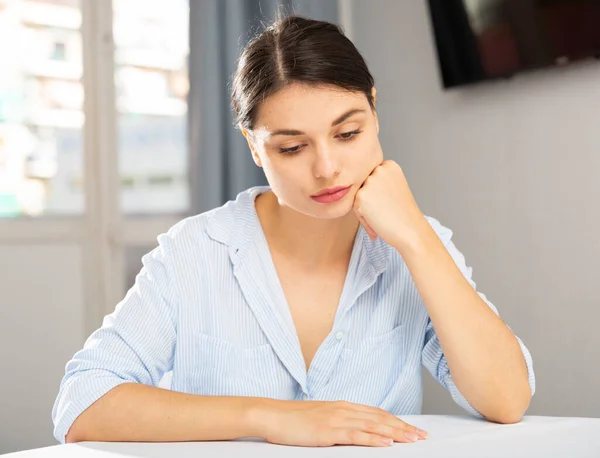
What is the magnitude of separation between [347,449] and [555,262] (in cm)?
136

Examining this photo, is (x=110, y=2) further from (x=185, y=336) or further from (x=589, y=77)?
(x=185, y=336)

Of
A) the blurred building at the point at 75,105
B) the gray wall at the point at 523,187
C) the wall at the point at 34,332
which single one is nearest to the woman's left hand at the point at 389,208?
the gray wall at the point at 523,187

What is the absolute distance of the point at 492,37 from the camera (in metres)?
2.24

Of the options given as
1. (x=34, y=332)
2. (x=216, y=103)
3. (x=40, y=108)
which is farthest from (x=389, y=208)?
(x=40, y=108)

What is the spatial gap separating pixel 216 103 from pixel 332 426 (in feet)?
6.53

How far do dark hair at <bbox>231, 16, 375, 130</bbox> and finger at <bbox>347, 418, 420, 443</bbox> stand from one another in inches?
20.8

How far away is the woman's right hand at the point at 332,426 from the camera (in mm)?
956

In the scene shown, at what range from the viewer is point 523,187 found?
2.21 meters

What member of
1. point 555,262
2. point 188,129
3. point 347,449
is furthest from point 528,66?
point 347,449

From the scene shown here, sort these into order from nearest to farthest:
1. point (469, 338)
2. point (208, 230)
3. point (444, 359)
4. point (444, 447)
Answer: point (444, 447), point (469, 338), point (444, 359), point (208, 230)

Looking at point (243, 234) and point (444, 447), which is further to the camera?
point (243, 234)

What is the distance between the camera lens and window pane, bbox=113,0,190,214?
9.77 feet

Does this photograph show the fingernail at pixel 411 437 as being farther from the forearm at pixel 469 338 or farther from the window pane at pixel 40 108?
the window pane at pixel 40 108

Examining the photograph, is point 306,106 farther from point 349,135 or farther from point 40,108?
point 40,108
